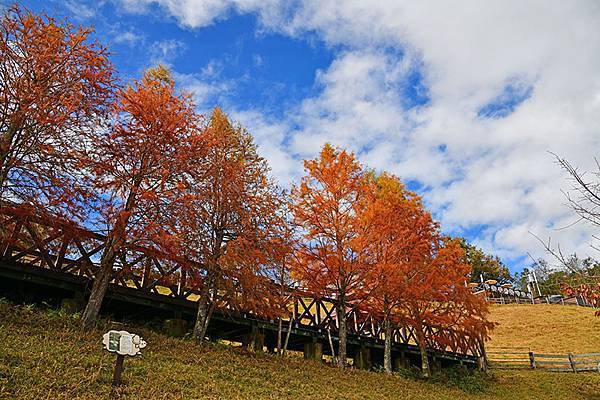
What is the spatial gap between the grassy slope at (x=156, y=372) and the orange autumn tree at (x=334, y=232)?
3.03 m

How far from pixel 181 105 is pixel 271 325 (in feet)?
29.6

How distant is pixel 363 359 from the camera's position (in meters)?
18.8

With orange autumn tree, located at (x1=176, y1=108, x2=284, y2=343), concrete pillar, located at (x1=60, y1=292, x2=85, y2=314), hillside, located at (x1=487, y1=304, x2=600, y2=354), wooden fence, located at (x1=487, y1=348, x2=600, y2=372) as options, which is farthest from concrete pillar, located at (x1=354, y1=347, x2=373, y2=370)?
hillside, located at (x1=487, y1=304, x2=600, y2=354)

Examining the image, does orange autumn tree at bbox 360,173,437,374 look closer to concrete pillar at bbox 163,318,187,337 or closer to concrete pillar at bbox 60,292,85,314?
concrete pillar at bbox 163,318,187,337

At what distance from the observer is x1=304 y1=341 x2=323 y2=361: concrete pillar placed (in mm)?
16816

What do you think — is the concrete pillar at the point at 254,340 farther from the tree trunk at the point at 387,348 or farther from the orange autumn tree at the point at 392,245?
the tree trunk at the point at 387,348

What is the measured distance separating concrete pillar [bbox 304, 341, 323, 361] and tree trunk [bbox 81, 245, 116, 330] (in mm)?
8623

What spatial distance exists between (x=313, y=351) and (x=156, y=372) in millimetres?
9264

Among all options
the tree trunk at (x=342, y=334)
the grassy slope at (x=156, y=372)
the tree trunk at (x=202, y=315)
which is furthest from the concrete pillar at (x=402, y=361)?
the tree trunk at (x=202, y=315)

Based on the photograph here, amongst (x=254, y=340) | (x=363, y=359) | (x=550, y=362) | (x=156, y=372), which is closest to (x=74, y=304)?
(x=156, y=372)

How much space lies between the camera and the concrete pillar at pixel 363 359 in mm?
18516

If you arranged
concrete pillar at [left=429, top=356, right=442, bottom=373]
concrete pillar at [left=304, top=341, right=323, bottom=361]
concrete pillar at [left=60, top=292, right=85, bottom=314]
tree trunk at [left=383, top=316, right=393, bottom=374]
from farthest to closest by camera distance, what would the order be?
concrete pillar at [left=429, top=356, right=442, bottom=373] → tree trunk at [left=383, top=316, right=393, bottom=374] → concrete pillar at [left=304, top=341, right=323, bottom=361] → concrete pillar at [left=60, top=292, right=85, bottom=314]

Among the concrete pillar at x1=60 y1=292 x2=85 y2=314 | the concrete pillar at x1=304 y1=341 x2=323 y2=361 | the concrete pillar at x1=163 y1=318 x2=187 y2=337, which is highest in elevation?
the concrete pillar at x1=60 y1=292 x2=85 y2=314

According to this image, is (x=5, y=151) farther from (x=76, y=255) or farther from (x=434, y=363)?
(x=434, y=363)
